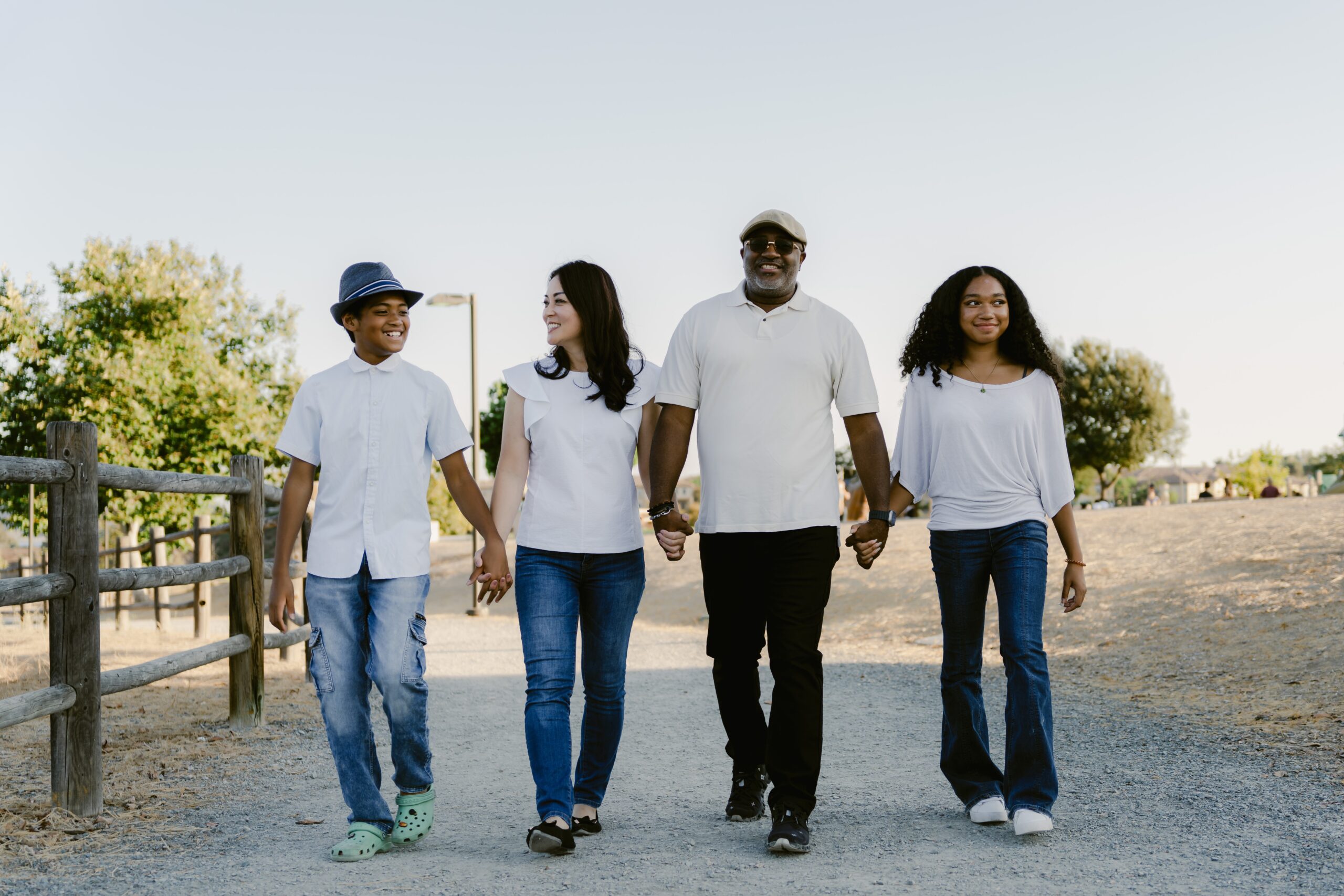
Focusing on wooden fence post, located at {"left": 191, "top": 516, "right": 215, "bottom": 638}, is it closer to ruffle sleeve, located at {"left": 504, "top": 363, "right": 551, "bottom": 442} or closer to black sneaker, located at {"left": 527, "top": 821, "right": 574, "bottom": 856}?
ruffle sleeve, located at {"left": 504, "top": 363, "right": 551, "bottom": 442}

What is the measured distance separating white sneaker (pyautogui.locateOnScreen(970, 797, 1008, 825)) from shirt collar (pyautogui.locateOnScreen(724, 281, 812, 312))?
6.21ft

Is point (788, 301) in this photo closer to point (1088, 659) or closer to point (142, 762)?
point (142, 762)

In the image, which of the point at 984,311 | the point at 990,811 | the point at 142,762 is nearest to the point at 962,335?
the point at 984,311

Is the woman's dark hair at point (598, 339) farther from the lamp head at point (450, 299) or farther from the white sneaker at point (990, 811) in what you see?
the lamp head at point (450, 299)

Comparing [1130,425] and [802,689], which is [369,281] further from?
[1130,425]

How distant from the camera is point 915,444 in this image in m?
4.40

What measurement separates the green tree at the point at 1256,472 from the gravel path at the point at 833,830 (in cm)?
5116

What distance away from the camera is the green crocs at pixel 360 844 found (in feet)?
12.6

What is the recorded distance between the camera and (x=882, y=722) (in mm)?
6805

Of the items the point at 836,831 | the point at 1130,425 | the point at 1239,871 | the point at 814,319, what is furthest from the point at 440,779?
the point at 1130,425

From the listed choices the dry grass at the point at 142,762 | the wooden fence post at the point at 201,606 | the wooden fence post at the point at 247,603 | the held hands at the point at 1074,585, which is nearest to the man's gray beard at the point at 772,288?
the held hands at the point at 1074,585

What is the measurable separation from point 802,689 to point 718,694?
425mm

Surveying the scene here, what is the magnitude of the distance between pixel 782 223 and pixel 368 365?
1562 mm

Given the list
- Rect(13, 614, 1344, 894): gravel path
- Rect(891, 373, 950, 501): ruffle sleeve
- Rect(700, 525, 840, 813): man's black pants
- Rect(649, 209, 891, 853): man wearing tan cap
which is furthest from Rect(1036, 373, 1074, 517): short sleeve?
Rect(13, 614, 1344, 894): gravel path
